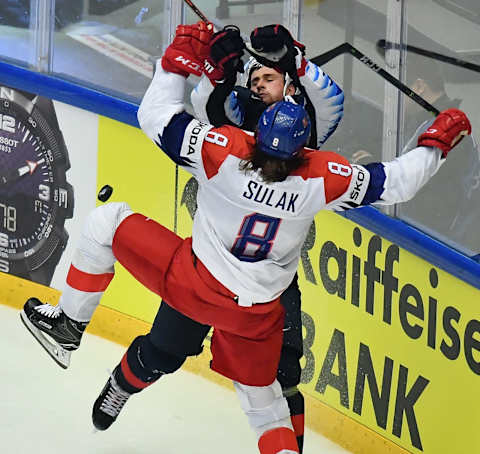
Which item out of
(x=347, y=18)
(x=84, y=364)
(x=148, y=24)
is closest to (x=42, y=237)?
(x=84, y=364)

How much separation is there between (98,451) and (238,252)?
1.05m

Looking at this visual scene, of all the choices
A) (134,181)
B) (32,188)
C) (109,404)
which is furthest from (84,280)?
(32,188)

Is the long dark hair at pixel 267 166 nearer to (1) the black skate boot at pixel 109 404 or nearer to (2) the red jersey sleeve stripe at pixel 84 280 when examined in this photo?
(2) the red jersey sleeve stripe at pixel 84 280

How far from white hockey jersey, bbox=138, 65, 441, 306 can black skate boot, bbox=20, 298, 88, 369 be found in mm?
489

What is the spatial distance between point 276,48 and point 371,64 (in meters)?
0.73

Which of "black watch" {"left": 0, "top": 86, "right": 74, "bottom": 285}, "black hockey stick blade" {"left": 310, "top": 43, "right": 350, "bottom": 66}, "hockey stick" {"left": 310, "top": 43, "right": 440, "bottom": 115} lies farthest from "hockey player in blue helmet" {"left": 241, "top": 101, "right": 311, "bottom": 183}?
"black watch" {"left": 0, "top": 86, "right": 74, "bottom": 285}

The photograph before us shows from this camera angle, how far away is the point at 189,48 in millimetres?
2664

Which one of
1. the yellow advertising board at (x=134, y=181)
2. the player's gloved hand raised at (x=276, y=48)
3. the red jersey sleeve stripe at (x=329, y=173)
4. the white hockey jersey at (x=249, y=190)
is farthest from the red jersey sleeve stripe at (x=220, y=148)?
the yellow advertising board at (x=134, y=181)

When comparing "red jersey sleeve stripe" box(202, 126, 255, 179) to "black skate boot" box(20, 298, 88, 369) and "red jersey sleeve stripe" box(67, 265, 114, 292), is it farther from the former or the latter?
"black skate boot" box(20, 298, 88, 369)

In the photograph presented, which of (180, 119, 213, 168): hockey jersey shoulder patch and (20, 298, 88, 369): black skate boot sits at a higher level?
(180, 119, 213, 168): hockey jersey shoulder patch

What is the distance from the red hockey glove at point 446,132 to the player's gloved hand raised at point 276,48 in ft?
1.35

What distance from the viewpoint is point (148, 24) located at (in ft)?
13.8

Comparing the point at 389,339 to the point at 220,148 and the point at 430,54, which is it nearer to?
the point at 430,54

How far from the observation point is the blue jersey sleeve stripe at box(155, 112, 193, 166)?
8.73ft
